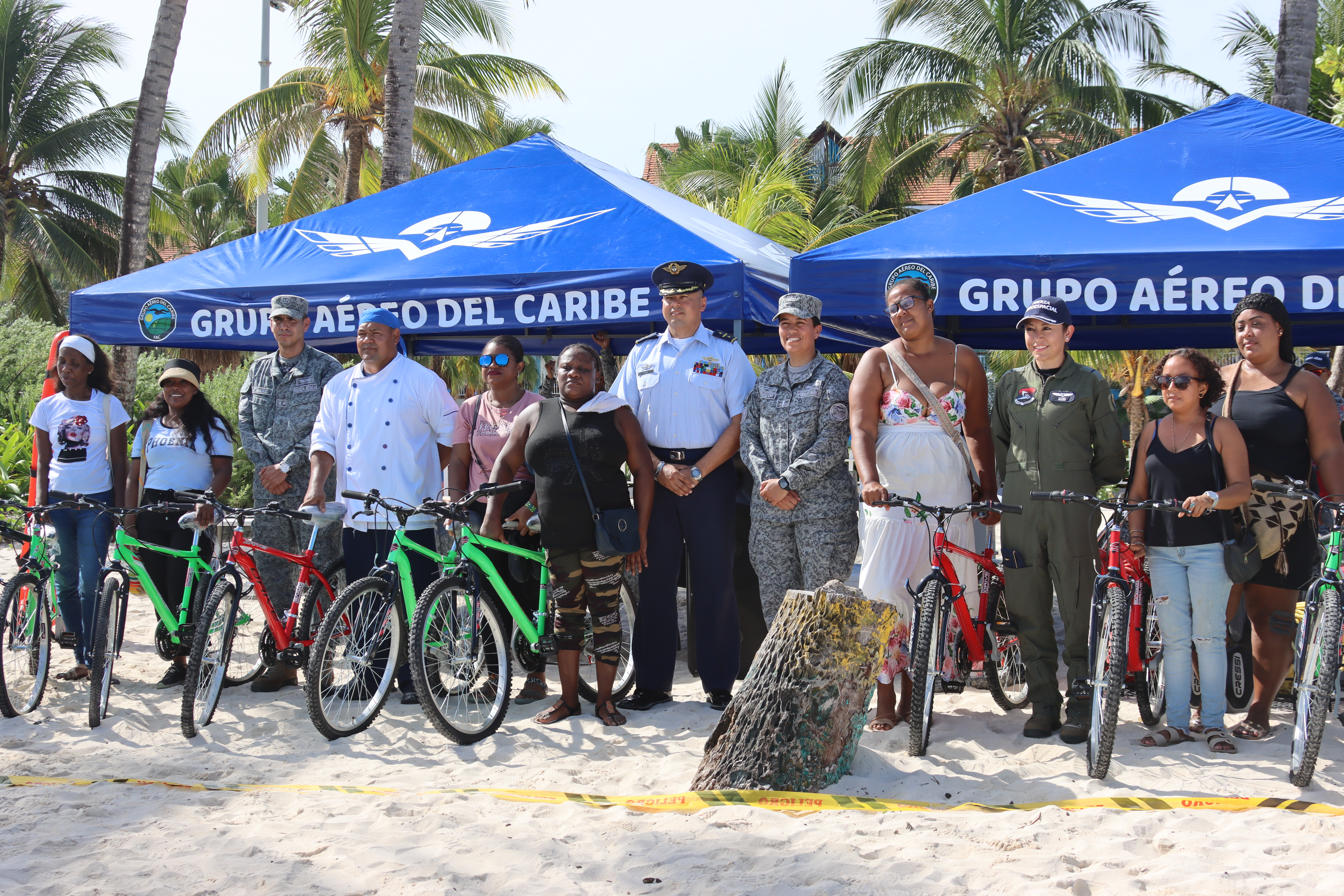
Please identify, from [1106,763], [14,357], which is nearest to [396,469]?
[1106,763]

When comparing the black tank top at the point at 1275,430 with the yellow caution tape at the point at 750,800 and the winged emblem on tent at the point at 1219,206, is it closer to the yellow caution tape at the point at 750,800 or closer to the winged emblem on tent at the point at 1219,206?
the winged emblem on tent at the point at 1219,206

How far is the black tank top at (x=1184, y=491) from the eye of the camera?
4348mm

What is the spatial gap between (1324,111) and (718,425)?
13254 millimetres

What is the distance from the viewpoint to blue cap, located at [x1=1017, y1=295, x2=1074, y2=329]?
14.9 ft

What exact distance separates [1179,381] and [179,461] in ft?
16.6

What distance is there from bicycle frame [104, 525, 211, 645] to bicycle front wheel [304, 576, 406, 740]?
33.5 inches

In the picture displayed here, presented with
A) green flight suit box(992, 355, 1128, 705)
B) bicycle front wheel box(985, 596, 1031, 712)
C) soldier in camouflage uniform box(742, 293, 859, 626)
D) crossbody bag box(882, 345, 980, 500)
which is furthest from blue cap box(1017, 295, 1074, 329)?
bicycle front wheel box(985, 596, 1031, 712)

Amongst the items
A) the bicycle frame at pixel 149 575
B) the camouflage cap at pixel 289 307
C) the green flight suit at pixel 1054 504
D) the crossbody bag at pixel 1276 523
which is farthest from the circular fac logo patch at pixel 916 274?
the bicycle frame at pixel 149 575

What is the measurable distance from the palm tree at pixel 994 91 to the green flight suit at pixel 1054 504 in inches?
591

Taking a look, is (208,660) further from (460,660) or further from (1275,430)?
(1275,430)

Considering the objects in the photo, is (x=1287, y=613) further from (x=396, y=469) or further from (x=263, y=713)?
(x=263, y=713)

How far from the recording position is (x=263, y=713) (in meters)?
5.29

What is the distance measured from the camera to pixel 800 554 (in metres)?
5.08

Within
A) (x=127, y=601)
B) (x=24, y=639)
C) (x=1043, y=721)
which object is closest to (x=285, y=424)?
(x=127, y=601)
